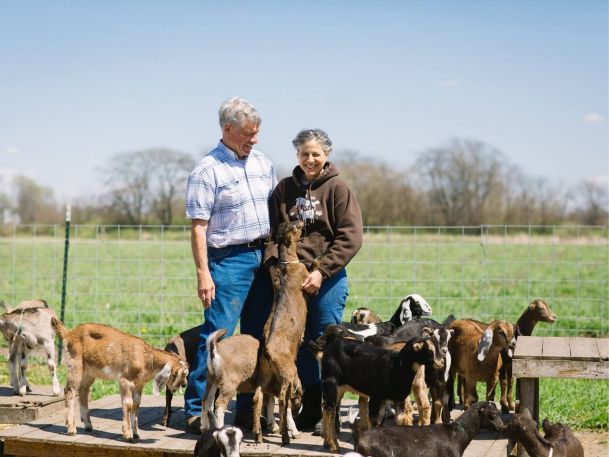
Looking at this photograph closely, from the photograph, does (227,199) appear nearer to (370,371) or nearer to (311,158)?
(311,158)

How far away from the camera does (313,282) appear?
19.3 ft

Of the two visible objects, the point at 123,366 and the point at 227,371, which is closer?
the point at 227,371

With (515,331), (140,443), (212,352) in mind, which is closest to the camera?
(212,352)

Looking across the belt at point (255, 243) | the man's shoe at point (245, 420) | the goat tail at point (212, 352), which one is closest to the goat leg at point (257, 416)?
the goat tail at point (212, 352)

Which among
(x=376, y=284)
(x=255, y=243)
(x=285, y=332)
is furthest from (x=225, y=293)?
(x=376, y=284)

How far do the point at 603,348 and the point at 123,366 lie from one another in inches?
136

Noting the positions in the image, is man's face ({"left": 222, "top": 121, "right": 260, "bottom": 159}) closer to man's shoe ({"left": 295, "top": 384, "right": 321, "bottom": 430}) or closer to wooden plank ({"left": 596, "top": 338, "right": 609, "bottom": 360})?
man's shoe ({"left": 295, "top": 384, "right": 321, "bottom": 430})

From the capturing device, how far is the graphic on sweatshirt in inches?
239

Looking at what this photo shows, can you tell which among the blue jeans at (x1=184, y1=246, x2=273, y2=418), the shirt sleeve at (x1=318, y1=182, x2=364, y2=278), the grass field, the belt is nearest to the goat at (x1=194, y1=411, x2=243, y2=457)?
the blue jeans at (x1=184, y1=246, x2=273, y2=418)

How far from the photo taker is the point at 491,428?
5355 mm

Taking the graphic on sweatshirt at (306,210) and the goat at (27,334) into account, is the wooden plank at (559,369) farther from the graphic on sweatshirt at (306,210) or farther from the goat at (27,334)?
the goat at (27,334)

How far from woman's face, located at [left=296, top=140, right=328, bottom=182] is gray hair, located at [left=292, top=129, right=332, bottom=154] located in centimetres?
2

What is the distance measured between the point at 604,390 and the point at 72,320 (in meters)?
7.19

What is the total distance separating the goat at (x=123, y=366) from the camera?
588cm
